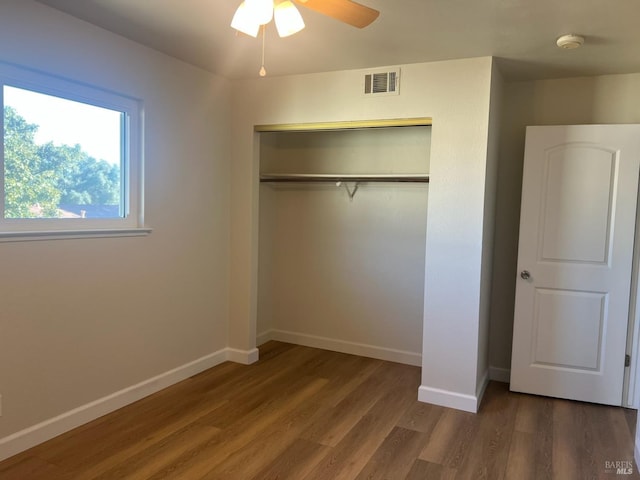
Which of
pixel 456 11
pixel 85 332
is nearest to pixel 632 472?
pixel 456 11

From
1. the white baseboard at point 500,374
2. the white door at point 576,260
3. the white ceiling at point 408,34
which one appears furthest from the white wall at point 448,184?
the white baseboard at point 500,374

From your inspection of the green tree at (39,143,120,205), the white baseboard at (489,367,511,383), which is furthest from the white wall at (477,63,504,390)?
the green tree at (39,143,120,205)

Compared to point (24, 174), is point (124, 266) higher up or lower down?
lower down

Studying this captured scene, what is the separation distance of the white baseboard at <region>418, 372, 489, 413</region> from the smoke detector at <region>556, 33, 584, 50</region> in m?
2.26

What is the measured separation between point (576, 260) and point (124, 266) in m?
3.15

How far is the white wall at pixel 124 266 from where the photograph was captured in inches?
98.2

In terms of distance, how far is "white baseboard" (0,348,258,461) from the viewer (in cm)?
252

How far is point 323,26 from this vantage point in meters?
2.62

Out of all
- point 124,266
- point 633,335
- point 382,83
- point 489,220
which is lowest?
point 633,335

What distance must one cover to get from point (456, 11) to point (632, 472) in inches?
102

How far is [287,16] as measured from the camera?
188 centimetres

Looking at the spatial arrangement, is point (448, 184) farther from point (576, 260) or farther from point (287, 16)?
point (287, 16)

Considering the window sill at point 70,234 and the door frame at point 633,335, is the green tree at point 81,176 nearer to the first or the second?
the window sill at point 70,234

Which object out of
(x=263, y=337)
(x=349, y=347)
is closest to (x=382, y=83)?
(x=349, y=347)
